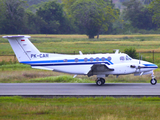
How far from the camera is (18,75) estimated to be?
79.3ft

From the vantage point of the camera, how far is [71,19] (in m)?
73.6

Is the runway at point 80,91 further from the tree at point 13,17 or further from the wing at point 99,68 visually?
the tree at point 13,17

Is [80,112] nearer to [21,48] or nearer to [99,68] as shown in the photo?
[99,68]

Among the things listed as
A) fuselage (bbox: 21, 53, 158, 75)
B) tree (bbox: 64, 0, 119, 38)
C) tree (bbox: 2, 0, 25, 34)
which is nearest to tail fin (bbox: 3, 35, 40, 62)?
fuselage (bbox: 21, 53, 158, 75)

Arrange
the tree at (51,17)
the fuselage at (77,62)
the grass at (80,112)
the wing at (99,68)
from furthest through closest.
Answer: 1. the tree at (51,17)
2. the fuselage at (77,62)
3. the wing at (99,68)
4. the grass at (80,112)

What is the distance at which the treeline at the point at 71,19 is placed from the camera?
185 ft

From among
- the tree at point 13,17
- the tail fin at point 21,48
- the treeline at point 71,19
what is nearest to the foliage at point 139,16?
the treeline at point 71,19

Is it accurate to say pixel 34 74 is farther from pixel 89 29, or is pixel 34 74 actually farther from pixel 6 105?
pixel 89 29

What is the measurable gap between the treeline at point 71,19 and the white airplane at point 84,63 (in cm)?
3692

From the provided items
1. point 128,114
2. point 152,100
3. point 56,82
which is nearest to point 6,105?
point 128,114

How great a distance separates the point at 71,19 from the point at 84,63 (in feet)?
182

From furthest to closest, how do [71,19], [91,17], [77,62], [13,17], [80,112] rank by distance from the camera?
[71,19], [91,17], [13,17], [77,62], [80,112]

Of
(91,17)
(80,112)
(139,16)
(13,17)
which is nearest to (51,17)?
(91,17)

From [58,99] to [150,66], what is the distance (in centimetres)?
839
